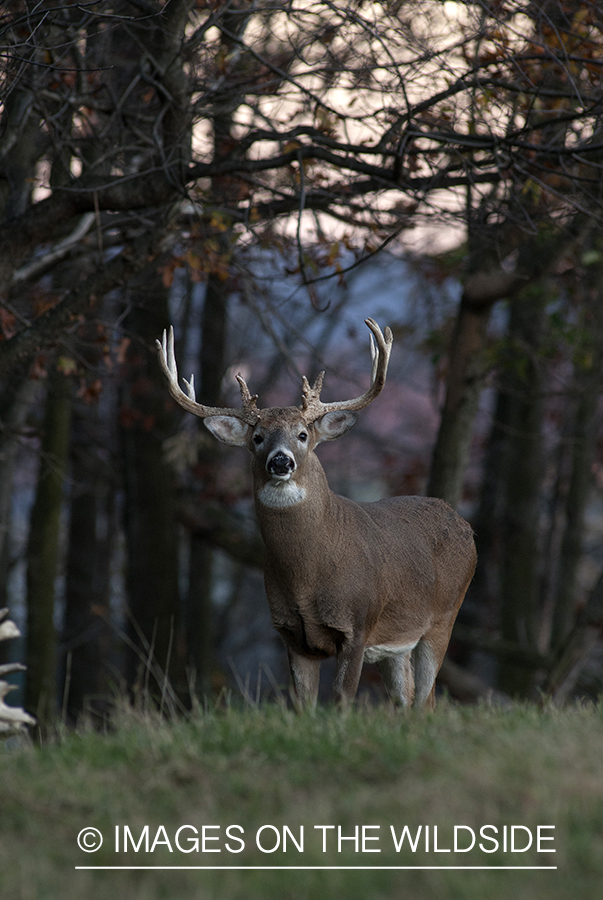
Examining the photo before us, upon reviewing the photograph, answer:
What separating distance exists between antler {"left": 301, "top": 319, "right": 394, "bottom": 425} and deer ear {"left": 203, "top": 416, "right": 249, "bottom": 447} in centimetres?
38

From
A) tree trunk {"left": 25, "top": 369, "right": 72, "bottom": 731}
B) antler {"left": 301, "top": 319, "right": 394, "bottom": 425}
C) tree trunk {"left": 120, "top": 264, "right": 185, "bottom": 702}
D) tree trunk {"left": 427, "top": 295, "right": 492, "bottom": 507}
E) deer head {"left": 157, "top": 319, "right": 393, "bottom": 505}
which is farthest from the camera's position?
tree trunk {"left": 120, "top": 264, "right": 185, "bottom": 702}

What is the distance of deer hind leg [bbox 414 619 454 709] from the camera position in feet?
21.1

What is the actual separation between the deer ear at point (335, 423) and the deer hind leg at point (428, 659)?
4.71ft

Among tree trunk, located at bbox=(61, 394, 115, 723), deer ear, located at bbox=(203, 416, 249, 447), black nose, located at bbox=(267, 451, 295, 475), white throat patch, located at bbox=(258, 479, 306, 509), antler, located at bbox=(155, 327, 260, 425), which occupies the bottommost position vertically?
tree trunk, located at bbox=(61, 394, 115, 723)

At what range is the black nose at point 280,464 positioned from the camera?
5316mm

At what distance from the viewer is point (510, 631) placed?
14008 mm

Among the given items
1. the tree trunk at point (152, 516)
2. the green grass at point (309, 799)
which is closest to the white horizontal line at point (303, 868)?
the green grass at point (309, 799)

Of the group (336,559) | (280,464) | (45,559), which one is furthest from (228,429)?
(45,559)

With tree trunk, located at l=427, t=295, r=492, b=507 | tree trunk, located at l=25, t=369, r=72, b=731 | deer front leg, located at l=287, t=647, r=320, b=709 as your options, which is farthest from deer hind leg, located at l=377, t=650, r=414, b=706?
tree trunk, located at l=25, t=369, r=72, b=731

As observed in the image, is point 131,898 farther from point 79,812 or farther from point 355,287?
point 355,287

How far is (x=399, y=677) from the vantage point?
21.0 ft

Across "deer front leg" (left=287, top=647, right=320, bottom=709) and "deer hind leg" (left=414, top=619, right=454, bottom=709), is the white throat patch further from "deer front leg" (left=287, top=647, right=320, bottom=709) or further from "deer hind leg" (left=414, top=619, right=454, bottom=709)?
"deer hind leg" (left=414, top=619, right=454, bottom=709)

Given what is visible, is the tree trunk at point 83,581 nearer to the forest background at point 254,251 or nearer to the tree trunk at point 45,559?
the forest background at point 254,251

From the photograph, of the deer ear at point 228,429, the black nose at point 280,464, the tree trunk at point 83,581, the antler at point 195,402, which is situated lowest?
the tree trunk at point 83,581
